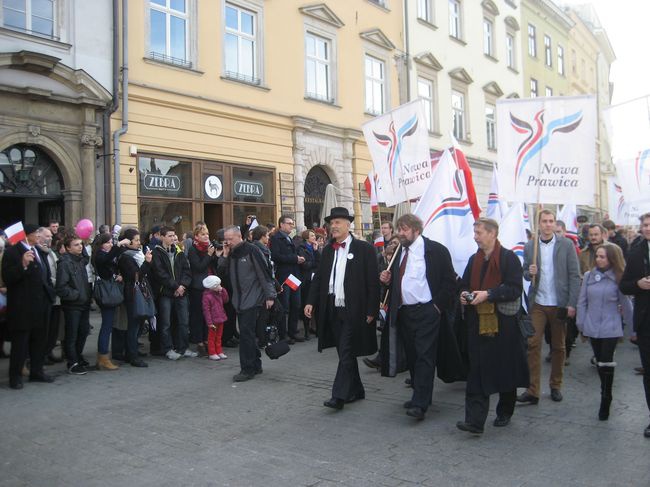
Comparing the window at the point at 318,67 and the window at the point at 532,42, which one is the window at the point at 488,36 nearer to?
the window at the point at 532,42

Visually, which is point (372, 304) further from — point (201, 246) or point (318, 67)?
point (318, 67)

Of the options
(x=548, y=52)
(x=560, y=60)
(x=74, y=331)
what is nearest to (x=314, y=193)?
Result: (x=74, y=331)

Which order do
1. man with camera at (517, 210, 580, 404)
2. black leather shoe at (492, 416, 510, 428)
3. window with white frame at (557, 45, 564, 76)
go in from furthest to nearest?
window with white frame at (557, 45, 564, 76)
man with camera at (517, 210, 580, 404)
black leather shoe at (492, 416, 510, 428)

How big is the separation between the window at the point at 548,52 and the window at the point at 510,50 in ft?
14.7

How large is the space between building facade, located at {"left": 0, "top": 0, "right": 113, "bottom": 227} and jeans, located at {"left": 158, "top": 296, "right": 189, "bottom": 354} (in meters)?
5.31

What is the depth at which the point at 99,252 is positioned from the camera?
26.5ft

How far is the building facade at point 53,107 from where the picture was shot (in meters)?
12.1

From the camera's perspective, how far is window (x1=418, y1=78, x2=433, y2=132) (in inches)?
945

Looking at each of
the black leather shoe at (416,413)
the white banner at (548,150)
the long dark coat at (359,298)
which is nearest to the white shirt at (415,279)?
the long dark coat at (359,298)

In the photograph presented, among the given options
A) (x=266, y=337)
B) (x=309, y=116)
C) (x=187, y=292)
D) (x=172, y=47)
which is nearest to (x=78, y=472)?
(x=266, y=337)

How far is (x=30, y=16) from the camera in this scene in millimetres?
12555

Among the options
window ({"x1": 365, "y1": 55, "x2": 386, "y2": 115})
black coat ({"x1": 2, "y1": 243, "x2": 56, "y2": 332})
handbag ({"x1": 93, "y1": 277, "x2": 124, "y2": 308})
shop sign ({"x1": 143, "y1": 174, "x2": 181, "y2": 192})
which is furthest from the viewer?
window ({"x1": 365, "y1": 55, "x2": 386, "y2": 115})

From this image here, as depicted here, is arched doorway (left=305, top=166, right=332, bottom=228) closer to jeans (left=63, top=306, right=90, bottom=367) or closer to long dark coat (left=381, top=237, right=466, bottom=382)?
jeans (left=63, top=306, right=90, bottom=367)

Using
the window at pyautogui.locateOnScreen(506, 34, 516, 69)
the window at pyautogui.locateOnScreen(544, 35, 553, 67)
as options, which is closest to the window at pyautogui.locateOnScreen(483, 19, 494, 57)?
the window at pyautogui.locateOnScreen(506, 34, 516, 69)
